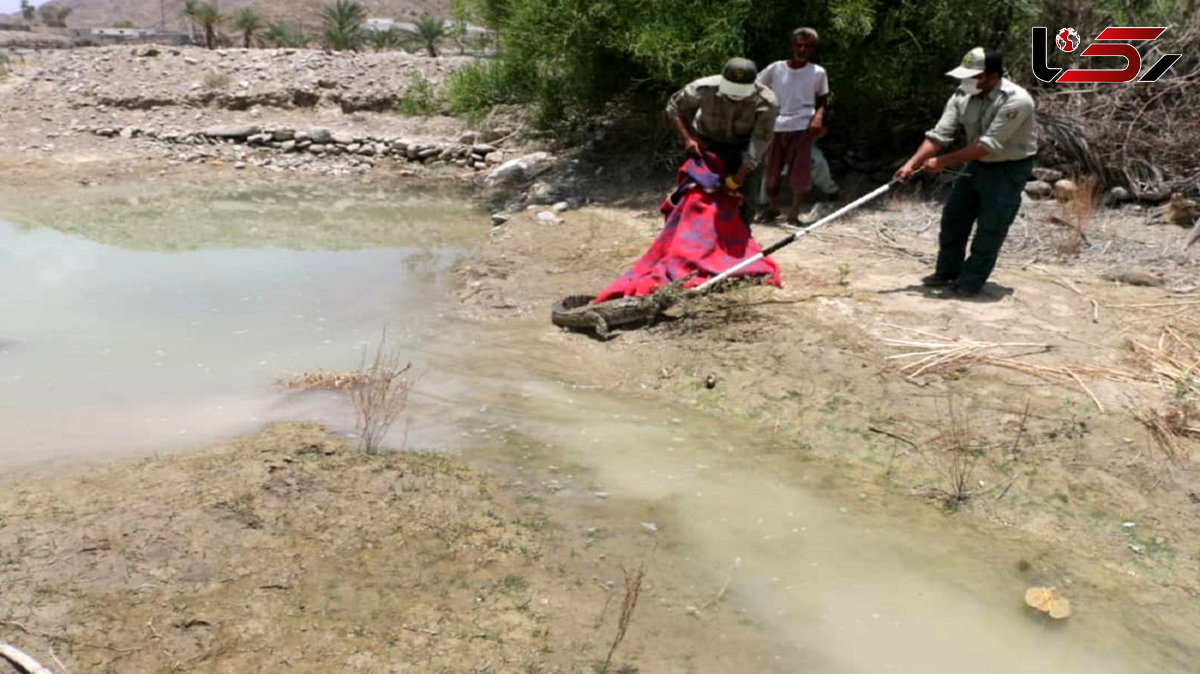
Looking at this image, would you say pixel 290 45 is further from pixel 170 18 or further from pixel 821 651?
pixel 170 18

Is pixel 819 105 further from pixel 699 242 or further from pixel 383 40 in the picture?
pixel 383 40

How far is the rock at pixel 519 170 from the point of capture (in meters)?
10.8

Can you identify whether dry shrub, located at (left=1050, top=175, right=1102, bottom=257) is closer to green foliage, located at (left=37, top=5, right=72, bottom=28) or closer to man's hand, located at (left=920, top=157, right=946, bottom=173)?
man's hand, located at (left=920, top=157, right=946, bottom=173)

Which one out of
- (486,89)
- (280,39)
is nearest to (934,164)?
(486,89)

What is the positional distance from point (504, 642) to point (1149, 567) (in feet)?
7.79

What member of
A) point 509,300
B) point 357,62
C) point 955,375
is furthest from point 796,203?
point 357,62

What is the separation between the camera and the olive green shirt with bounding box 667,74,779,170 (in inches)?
234

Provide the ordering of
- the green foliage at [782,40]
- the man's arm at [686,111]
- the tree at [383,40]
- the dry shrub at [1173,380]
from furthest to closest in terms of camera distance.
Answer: the tree at [383,40], the green foliage at [782,40], the man's arm at [686,111], the dry shrub at [1173,380]

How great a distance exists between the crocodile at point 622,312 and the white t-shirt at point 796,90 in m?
2.23

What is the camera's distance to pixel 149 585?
118 inches

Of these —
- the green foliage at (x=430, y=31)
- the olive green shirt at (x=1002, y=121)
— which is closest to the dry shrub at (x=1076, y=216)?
the olive green shirt at (x=1002, y=121)

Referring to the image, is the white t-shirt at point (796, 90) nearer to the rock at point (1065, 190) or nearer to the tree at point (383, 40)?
the rock at point (1065, 190)

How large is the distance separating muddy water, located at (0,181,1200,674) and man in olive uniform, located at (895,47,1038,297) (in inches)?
80.2

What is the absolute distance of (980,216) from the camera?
542 centimetres
